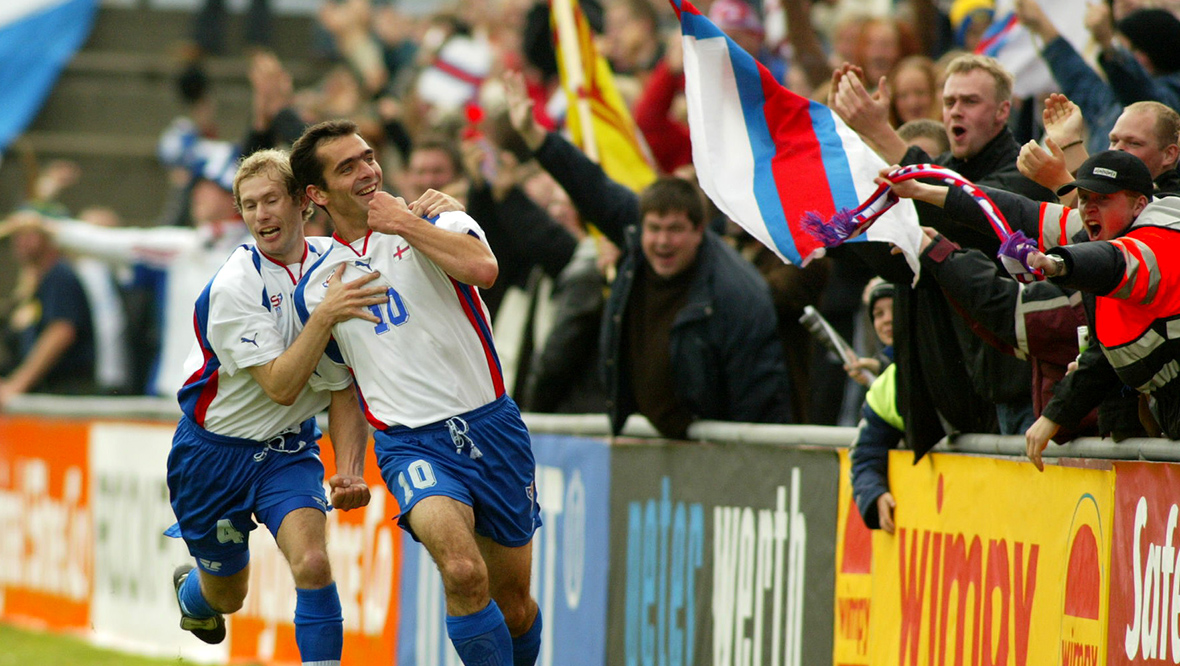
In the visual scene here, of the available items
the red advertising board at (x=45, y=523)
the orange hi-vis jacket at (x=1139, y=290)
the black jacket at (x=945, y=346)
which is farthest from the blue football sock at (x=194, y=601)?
the red advertising board at (x=45, y=523)

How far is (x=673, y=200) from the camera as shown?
861 cm

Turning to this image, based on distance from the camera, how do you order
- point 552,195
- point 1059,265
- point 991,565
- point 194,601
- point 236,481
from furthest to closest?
point 552,195
point 194,601
point 236,481
point 991,565
point 1059,265

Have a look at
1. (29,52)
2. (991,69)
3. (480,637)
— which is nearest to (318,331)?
(480,637)

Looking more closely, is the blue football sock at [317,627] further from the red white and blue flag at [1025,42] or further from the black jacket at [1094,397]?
the red white and blue flag at [1025,42]

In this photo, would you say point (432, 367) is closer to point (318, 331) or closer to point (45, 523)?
point (318, 331)

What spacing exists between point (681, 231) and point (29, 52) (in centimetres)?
1167

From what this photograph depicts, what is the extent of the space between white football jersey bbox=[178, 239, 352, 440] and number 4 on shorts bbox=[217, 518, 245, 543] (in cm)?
40

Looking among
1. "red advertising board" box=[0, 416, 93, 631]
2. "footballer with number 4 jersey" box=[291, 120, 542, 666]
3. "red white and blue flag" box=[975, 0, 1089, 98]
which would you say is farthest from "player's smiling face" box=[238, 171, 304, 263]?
"red advertising board" box=[0, 416, 93, 631]

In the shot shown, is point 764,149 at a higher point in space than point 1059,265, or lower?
higher

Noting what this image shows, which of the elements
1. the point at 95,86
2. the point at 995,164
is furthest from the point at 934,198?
the point at 95,86

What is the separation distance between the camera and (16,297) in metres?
16.6

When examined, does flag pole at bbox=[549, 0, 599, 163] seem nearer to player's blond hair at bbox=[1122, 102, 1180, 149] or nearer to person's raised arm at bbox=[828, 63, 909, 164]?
person's raised arm at bbox=[828, 63, 909, 164]

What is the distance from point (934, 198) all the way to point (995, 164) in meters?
0.88

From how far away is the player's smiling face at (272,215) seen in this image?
7.04m
